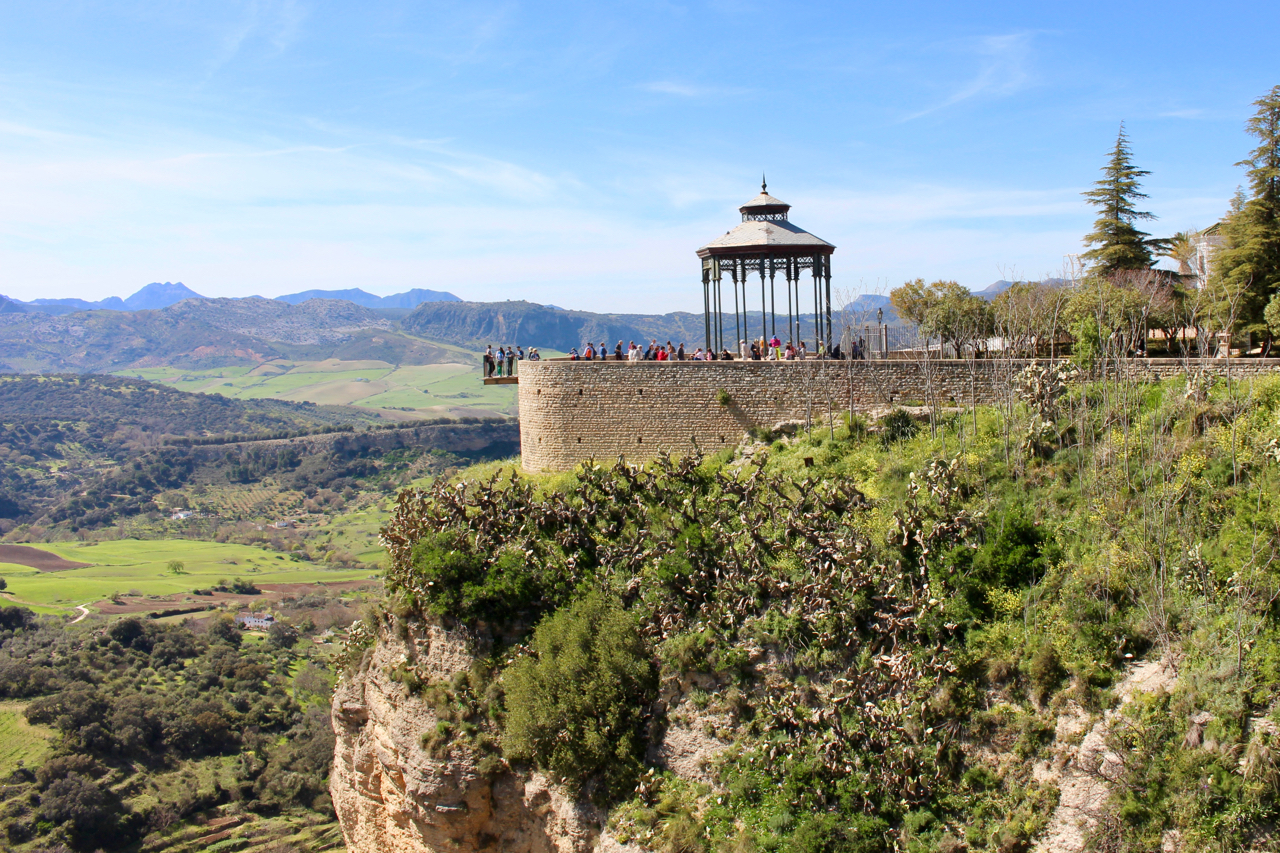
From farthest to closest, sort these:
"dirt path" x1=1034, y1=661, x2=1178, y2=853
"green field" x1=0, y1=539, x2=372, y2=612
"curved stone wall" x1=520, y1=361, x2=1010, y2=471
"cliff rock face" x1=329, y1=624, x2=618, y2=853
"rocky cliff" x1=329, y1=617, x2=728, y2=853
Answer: "green field" x1=0, y1=539, x2=372, y2=612
"curved stone wall" x1=520, y1=361, x2=1010, y2=471
"cliff rock face" x1=329, y1=624, x2=618, y2=853
"rocky cliff" x1=329, y1=617, x2=728, y2=853
"dirt path" x1=1034, y1=661, x2=1178, y2=853

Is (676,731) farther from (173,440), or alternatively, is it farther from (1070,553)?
(173,440)

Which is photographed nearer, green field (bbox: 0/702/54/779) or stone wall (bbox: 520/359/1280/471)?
stone wall (bbox: 520/359/1280/471)

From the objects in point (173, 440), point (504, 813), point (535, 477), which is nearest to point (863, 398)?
point (535, 477)

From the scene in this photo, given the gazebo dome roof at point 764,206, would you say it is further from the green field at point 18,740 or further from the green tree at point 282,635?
the green tree at point 282,635

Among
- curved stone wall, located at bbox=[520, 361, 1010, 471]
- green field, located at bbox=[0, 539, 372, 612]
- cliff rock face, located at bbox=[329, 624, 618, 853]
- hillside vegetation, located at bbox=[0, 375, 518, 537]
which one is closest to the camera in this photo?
cliff rock face, located at bbox=[329, 624, 618, 853]

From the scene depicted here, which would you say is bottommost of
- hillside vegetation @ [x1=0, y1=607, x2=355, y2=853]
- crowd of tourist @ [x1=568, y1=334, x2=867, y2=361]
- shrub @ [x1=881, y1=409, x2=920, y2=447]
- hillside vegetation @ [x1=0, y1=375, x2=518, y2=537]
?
hillside vegetation @ [x1=0, y1=607, x2=355, y2=853]

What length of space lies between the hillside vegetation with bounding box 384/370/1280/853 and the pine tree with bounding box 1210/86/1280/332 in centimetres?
513

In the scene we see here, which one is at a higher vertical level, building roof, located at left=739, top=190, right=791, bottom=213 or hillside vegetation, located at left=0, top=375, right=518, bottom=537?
building roof, located at left=739, top=190, right=791, bottom=213

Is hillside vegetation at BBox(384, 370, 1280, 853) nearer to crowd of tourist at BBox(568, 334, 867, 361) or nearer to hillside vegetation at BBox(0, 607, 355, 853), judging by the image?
crowd of tourist at BBox(568, 334, 867, 361)

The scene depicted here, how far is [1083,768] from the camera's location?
13648 mm

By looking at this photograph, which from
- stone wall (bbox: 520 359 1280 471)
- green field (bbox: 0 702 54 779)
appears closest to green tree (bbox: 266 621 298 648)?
green field (bbox: 0 702 54 779)

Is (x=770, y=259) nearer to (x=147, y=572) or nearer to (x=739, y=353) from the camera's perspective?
(x=739, y=353)

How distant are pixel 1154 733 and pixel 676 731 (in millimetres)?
8362

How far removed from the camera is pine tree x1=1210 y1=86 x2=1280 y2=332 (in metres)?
22.6
